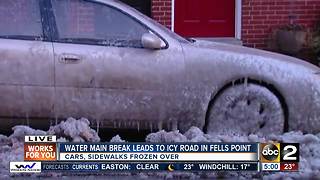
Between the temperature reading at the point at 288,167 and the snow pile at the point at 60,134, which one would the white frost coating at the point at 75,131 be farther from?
the temperature reading at the point at 288,167

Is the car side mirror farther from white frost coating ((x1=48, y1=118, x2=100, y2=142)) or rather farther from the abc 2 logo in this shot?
the abc 2 logo

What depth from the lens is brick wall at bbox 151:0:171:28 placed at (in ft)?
36.8

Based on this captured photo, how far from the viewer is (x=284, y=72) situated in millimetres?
6883

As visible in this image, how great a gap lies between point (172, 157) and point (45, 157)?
108 cm

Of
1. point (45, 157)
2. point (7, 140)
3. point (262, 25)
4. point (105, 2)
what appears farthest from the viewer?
point (262, 25)

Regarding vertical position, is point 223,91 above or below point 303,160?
above

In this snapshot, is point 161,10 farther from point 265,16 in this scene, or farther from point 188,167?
point 188,167

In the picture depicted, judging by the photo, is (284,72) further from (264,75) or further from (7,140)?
(7,140)

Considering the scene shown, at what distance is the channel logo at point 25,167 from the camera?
5.73 m

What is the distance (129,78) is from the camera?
21.9 feet

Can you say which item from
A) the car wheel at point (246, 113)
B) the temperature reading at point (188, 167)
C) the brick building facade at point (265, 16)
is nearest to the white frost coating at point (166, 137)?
the car wheel at point (246, 113)

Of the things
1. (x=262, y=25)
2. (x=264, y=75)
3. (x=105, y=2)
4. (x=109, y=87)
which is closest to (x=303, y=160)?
(x=264, y=75)

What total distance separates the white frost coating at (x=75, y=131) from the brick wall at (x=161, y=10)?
5001mm
